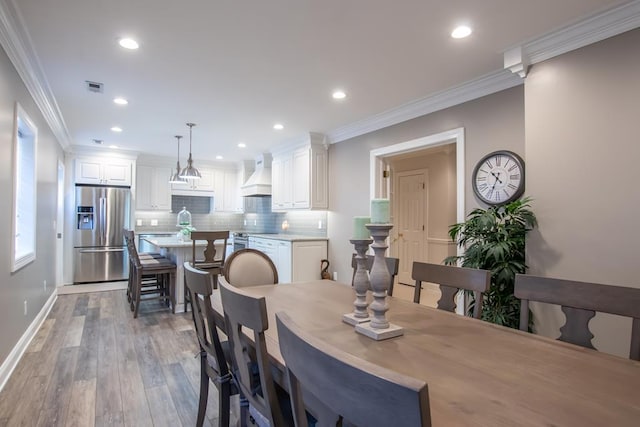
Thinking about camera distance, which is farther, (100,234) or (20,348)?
(100,234)

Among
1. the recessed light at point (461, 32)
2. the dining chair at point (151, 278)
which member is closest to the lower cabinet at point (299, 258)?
the dining chair at point (151, 278)

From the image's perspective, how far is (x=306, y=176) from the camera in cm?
531

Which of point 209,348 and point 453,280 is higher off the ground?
point 453,280

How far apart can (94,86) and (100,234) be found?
374 cm

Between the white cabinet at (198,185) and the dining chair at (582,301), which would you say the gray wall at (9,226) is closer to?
the white cabinet at (198,185)

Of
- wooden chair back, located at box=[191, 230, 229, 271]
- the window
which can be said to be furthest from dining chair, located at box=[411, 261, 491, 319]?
the window

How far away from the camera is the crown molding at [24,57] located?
2.21 m

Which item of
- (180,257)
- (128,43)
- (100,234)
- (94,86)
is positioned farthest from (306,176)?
(100,234)

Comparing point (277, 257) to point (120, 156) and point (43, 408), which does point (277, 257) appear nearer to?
point (43, 408)

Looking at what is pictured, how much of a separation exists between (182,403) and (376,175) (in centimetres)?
324

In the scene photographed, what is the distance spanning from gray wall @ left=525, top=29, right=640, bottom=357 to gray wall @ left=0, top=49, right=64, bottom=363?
3.87 metres

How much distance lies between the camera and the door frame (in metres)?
3.39

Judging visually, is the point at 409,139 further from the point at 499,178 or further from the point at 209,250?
the point at 209,250

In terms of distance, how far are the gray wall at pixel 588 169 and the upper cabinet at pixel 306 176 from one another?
3.10 meters
